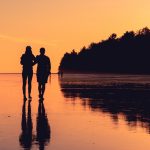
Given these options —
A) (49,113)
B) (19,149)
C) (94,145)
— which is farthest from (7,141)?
(49,113)

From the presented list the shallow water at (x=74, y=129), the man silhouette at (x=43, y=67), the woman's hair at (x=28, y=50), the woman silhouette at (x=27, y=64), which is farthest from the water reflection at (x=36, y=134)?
the woman's hair at (x=28, y=50)

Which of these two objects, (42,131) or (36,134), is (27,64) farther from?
(36,134)

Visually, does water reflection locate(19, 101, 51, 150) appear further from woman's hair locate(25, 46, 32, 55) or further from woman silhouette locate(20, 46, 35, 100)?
woman's hair locate(25, 46, 32, 55)

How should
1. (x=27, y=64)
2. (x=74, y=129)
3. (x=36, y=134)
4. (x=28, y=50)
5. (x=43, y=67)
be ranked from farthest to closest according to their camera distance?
1. (x=28, y=50)
2. (x=27, y=64)
3. (x=43, y=67)
4. (x=74, y=129)
5. (x=36, y=134)

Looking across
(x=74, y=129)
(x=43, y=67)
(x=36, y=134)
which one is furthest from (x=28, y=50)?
(x=36, y=134)

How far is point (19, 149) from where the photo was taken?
9289 mm

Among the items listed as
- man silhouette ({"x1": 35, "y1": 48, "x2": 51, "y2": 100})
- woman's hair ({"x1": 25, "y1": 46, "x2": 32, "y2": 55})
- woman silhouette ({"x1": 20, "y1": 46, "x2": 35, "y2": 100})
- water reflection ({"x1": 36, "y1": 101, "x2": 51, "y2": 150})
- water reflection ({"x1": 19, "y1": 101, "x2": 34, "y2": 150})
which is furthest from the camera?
woman's hair ({"x1": 25, "y1": 46, "x2": 32, "y2": 55})

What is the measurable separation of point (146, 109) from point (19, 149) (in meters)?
9.66

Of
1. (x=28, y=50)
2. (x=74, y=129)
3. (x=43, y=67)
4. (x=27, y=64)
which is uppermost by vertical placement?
(x=28, y=50)

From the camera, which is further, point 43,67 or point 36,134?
point 43,67

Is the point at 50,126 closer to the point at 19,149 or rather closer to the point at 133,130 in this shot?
the point at 133,130

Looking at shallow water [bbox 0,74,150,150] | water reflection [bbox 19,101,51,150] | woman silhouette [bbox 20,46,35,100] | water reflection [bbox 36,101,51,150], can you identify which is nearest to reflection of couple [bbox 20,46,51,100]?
woman silhouette [bbox 20,46,35,100]

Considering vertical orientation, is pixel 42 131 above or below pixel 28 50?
below

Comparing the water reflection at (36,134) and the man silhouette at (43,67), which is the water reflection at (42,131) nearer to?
the water reflection at (36,134)
